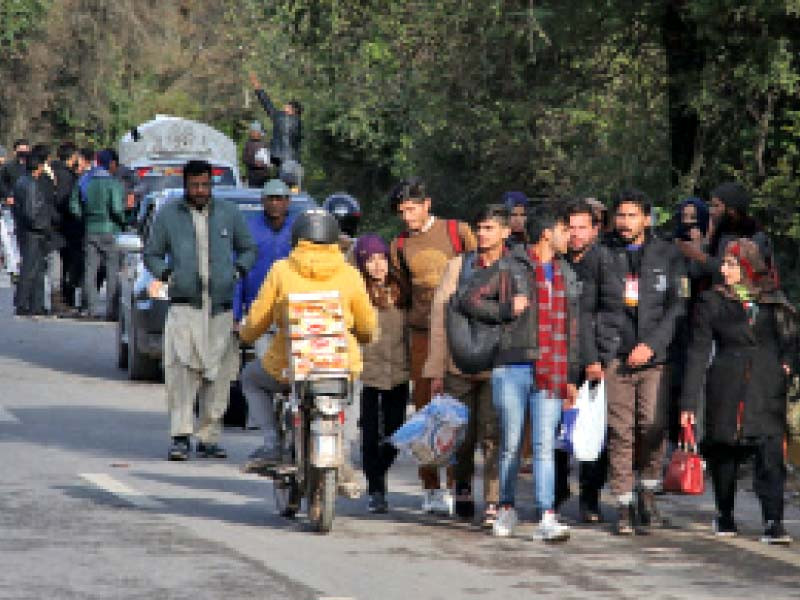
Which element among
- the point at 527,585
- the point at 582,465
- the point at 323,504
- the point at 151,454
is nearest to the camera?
the point at 527,585

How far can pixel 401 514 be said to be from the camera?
13281 millimetres

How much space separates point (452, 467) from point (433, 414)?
0.68m

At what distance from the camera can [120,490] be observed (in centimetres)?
1373

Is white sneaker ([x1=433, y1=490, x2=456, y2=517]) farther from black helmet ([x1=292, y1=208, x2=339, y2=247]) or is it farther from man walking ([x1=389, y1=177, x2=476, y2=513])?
black helmet ([x1=292, y1=208, x2=339, y2=247])

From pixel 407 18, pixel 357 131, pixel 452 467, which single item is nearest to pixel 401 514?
pixel 452 467

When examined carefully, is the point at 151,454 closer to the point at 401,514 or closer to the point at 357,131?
the point at 401,514

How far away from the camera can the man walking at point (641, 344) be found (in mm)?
12797

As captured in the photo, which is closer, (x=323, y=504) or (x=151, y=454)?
(x=323, y=504)

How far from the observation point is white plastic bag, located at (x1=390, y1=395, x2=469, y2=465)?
493 inches

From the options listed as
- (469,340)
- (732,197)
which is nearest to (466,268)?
(469,340)

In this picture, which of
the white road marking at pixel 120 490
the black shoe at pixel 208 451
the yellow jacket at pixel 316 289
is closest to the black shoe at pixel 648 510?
the yellow jacket at pixel 316 289

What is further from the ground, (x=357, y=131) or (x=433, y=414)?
(x=357, y=131)

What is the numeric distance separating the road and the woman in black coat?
37 cm

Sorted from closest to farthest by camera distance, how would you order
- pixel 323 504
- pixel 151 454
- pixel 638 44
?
pixel 323 504 → pixel 151 454 → pixel 638 44
